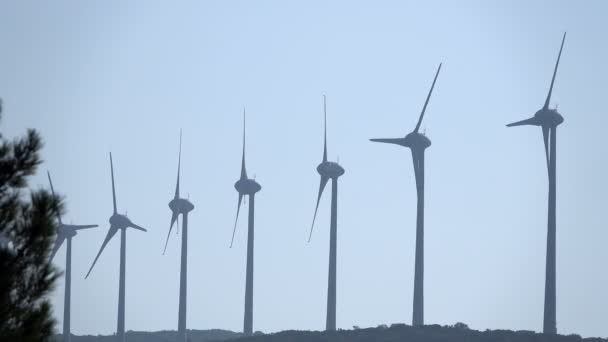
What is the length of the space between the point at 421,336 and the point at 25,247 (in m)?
89.8

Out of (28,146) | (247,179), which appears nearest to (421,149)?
(247,179)

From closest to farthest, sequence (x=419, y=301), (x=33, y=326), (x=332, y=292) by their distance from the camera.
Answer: (x=33, y=326), (x=419, y=301), (x=332, y=292)

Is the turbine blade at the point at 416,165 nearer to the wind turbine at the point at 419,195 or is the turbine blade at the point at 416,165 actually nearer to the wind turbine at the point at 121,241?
the wind turbine at the point at 419,195

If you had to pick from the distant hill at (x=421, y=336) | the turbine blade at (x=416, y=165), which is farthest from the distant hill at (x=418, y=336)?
the turbine blade at (x=416, y=165)

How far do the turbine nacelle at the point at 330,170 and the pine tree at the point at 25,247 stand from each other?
103790 millimetres

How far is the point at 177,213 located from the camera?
164m

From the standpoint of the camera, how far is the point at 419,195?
126 m

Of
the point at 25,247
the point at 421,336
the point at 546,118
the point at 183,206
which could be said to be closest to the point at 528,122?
the point at 546,118

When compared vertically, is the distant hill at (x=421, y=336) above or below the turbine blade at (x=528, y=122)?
below

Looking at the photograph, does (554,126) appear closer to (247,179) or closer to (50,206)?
(247,179)

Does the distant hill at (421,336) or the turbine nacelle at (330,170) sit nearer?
the distant hill at (421,336)

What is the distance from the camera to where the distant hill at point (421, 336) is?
425 ft

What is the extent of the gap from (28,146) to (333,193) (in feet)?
323

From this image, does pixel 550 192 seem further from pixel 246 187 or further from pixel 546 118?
pixel 246 187
